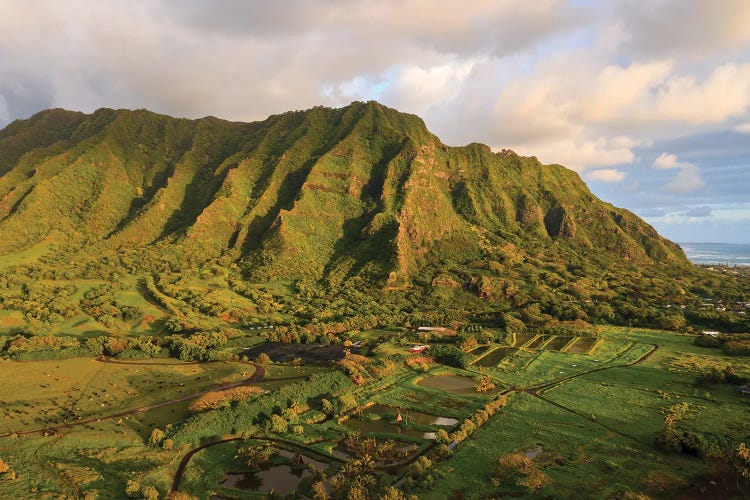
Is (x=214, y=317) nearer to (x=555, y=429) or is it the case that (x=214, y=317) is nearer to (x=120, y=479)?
(x=120, y=479)

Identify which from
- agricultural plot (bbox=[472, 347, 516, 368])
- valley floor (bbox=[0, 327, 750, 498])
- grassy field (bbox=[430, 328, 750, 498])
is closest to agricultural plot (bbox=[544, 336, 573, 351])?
valley floor (bbox=[0, 327, 750, 498])

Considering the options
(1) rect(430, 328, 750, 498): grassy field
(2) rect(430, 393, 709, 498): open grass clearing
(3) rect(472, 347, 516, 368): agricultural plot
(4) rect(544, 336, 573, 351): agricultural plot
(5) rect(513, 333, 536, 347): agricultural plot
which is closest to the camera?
(2) rect(430, 393, 709, 498): open grass clearing

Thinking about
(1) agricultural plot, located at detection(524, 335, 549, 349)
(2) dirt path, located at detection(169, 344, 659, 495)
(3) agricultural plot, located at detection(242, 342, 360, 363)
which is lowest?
(2) dirt path, located at detection(169, 344, 659, 495)

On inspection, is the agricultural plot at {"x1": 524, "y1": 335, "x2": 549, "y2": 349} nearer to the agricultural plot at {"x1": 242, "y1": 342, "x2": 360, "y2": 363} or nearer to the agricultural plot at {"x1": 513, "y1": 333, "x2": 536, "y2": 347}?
the agricultural plot at {"x1": 513, "y1": 333, "x2": 536, "y2": 347}

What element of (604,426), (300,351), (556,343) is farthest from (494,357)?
(300,351)

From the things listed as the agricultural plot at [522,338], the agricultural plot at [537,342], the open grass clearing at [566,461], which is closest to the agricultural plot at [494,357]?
the agricultural plot at [522,338]

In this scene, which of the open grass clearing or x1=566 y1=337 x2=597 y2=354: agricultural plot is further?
x1=566 y1=337 x2=597 y2=354: agricultural plot

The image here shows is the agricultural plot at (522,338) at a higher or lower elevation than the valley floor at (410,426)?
higher

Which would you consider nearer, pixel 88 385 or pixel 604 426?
pixel 604 426

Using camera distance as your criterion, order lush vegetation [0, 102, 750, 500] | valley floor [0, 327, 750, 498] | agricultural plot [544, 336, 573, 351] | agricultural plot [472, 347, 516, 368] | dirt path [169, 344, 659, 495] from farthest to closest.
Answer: agricultural plot [544, 336, 573, 351]
agricultural plot [472, 347, 516, 368]
dirt path [169, 344, 659, 495]
lush vegetation [0, 102, 750, 500]
valley floor [0, 327, 750, 498]

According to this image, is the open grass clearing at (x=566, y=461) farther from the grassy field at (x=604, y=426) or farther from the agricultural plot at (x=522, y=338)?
the agricultural plot at (x=522, y=338)

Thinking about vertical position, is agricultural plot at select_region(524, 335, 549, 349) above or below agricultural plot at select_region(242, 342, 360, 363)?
above

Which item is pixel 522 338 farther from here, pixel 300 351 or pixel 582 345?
pixel 300 351
